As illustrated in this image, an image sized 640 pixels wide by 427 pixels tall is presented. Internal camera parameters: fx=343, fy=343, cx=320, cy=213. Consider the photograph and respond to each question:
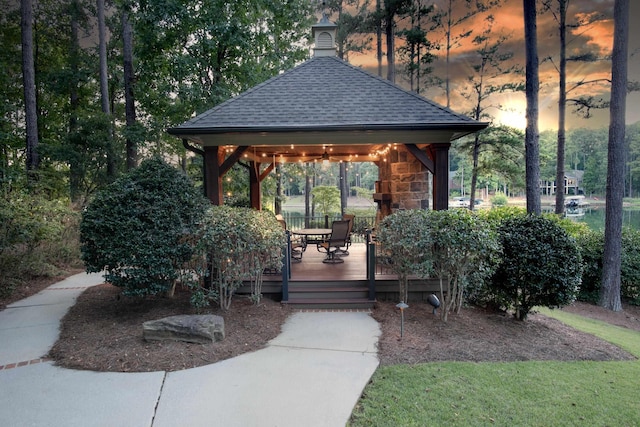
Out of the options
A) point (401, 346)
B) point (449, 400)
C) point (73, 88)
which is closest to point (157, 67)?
point (73, 88)

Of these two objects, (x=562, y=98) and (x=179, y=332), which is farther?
(x=562, y=98)

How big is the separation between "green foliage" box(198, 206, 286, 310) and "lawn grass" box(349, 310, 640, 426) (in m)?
2.36

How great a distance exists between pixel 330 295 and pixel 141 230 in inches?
121

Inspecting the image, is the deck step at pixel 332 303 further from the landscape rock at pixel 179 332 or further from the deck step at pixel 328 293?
the landscape rock at pixel 179 332

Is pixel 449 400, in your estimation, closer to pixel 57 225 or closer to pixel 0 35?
pixel 57 225

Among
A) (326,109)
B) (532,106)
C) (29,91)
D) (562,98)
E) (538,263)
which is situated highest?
(562,98)

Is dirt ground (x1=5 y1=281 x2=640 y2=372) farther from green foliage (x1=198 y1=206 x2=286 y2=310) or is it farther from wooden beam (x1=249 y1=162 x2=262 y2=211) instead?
wooden beam (x1=249 y1=162 x2=262 y2=211)

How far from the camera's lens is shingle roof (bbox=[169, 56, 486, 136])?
19.3ft

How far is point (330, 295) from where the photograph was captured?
579cm

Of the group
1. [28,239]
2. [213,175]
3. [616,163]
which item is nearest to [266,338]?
[213,175]

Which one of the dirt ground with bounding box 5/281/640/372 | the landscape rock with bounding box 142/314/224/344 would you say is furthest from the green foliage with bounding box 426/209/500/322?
the landscape rock with bounding box 142/314/224/344

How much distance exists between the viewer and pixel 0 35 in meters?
14.0

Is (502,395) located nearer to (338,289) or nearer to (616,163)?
(338,289)

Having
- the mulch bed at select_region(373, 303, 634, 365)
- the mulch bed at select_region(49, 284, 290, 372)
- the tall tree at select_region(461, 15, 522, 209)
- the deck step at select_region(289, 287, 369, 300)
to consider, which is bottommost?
the mulch bed at select_region(373, 303, 634, 365)
